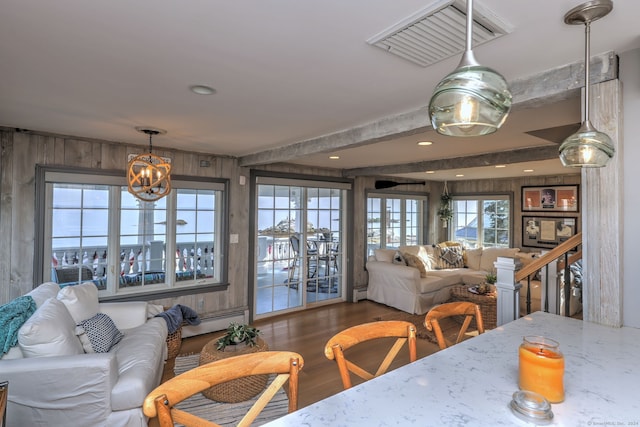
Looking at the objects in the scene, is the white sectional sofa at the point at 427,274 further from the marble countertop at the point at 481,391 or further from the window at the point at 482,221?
the marble countertop at the point at 481,391

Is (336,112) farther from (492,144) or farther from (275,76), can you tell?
(492,144)

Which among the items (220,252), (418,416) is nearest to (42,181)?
(220,252)

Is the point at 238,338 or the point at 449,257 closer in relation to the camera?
Result: the point at 238,338

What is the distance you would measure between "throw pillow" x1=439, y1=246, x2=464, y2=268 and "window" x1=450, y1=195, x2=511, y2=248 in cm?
109

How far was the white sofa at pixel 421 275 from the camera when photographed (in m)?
5.32

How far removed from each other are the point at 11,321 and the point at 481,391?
9.06 feet

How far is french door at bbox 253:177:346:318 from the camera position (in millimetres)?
5090

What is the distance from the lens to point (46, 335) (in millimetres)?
2168

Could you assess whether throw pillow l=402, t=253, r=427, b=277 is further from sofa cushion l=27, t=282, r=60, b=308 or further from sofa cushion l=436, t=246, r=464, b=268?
sofa cushion l=27, t=282, r=60, b=308

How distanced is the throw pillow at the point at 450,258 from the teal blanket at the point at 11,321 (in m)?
5.88

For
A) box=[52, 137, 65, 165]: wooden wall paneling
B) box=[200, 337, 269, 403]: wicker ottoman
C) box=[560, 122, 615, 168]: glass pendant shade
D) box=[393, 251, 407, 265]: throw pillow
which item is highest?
box=[52, 137, 65, 165]: wooden wall paneling

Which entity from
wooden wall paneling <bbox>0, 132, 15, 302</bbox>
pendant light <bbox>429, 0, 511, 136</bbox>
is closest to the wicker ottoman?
wooden wall paneling <bbox>0, 132, 15, 302</bbox>

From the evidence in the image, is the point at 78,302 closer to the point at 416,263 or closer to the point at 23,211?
the point at 23,211

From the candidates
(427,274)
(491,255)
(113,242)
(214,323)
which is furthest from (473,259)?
(113,242)
